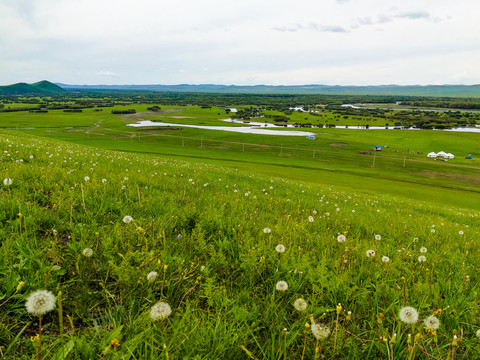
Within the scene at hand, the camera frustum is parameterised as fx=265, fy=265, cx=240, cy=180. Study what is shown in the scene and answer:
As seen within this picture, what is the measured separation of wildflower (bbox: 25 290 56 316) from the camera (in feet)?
6.19

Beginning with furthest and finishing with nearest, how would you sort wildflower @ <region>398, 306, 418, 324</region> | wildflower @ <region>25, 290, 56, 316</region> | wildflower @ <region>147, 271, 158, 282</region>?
wildflower @ <region>147, 271, 158, 282</region> < wildflower @ <region>398, 306, 418, 324</region> < wildflower @ <region>25, 290, 56, 316</region>

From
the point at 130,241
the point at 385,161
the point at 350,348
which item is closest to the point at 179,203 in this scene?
the point at 130,241

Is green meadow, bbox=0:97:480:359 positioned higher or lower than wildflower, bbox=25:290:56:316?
lower

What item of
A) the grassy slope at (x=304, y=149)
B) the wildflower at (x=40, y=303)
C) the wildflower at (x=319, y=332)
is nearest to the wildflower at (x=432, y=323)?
the wildflower at (x=319, y=332)

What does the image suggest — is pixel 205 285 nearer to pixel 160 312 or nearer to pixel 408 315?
pixel 160 312

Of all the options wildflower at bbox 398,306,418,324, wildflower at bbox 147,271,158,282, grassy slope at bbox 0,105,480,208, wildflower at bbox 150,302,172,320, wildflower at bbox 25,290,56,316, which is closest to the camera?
wildflower at bbox 25,290,56,316

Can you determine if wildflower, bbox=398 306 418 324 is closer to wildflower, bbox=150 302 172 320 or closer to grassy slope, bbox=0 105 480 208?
wildflower, bbox=150 302 172 320

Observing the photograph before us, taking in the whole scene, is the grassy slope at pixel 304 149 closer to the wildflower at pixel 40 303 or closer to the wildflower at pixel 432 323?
the wildflower at pixel 432 323

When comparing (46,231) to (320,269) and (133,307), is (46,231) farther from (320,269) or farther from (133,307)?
(320,269)

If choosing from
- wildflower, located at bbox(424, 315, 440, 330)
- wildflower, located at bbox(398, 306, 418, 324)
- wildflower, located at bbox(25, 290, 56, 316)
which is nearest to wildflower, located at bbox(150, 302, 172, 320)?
wildflower, located at bbox(25, 290, 56, 316)

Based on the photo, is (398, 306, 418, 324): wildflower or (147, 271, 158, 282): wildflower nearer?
(398, 306, 418, 324): wildflower

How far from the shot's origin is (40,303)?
76.7 inches

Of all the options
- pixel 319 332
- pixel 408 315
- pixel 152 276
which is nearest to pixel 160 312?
pixel 152 276

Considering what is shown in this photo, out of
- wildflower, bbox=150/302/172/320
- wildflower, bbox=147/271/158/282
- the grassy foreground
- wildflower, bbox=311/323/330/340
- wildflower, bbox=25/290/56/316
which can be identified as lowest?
the grassy foreground
